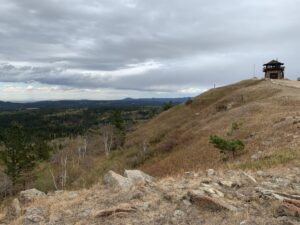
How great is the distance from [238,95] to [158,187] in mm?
54650

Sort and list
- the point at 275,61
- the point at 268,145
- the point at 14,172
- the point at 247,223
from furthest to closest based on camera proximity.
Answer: the point at 275,61 → the point at 14,172 → the point at 268,145 → the point at 247,223

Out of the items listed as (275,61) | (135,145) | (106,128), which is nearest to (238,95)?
(135,145)

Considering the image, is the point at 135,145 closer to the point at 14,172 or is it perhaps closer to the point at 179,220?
the point at 14,172

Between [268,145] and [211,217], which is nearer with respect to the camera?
[211,217]

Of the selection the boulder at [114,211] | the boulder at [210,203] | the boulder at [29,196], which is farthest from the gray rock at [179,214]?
the boulder at [29,196]

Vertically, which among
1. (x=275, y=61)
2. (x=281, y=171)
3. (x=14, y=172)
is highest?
(x=275, y=61)

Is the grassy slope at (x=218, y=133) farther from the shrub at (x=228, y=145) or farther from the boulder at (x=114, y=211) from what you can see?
the boulder at (x=114, y=211)

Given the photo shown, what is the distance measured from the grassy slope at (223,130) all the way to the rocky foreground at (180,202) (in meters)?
3.99

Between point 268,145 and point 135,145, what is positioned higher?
point 268,145

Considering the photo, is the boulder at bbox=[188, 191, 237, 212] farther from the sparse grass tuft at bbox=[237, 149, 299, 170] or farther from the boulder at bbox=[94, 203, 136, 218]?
the sparse grass tuft at bbox=[237, 149, 299, 170]

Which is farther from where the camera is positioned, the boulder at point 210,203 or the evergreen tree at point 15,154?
the evergreen tree at point 15,154

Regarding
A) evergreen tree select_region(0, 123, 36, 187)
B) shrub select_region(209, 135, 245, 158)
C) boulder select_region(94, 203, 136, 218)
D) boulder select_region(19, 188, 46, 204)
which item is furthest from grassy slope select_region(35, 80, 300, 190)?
boulder select_region(94, 203, 136, 218)

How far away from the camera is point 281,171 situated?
13914 millimetres

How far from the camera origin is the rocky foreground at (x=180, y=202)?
9812mm
